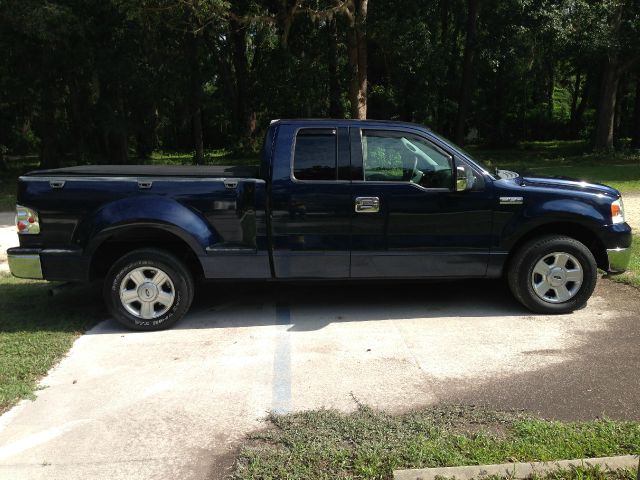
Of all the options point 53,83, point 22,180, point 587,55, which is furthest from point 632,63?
point 22,180

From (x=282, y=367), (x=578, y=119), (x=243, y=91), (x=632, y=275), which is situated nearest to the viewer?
(x=282, y=367)

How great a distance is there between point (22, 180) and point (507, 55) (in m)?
23.5

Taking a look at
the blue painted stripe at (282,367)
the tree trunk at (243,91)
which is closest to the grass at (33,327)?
the blue painted stripe at (282,367)

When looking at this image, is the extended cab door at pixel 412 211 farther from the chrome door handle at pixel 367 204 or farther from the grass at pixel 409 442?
the grass at pixel 409 442

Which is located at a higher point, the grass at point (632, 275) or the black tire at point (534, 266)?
the black tire at point (534, 266)

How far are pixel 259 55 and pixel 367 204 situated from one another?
27.1 metres

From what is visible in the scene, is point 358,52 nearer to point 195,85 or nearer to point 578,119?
point 195,85

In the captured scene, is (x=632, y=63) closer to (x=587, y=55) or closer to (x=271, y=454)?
(x=587, y=55)

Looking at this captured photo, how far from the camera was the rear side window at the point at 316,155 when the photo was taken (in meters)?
5.38

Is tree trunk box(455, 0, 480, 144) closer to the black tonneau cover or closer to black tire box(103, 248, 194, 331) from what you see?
the black tonneau cover

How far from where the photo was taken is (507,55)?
24.9 meters

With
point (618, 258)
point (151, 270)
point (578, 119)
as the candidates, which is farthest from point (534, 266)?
point (578, 119)

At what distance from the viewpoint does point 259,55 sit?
3055 centimetres

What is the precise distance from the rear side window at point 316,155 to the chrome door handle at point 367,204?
32 centimetres
